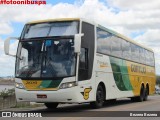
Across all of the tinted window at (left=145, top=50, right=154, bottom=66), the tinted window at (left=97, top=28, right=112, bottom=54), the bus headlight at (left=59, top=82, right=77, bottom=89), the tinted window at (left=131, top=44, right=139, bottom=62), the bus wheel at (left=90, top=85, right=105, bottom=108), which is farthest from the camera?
the tinted window at (left=145, top=50, right=154, bottom=66)

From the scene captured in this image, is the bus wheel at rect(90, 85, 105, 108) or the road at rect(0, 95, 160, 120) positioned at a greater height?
the bus wheel at rect(90, 85, 105, 108)

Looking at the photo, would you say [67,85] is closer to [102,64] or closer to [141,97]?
[102,64]

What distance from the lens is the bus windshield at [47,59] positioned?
559 inches

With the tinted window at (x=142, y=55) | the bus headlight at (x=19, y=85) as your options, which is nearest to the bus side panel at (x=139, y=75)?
the tinted window at (x=142, y=55)

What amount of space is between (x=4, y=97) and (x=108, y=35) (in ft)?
21.0

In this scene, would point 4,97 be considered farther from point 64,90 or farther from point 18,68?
point 64,90

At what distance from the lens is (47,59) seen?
14.4 meters

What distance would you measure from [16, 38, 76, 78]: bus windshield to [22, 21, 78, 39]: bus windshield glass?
30 centimetres

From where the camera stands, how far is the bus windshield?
14.2 metres

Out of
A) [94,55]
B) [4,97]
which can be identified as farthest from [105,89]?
[4,97]

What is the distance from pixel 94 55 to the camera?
16.0 meters

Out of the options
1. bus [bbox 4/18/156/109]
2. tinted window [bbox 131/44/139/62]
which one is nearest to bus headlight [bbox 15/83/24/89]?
bus [bbox 4/18/156/109]

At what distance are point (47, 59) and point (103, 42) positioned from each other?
3.70m

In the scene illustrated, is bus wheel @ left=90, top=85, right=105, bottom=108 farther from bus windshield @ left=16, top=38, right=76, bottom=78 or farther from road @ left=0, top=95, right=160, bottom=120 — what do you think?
bus windshield @ left=16, top=38, right=76, bottom=78
